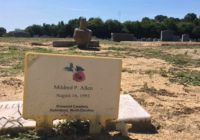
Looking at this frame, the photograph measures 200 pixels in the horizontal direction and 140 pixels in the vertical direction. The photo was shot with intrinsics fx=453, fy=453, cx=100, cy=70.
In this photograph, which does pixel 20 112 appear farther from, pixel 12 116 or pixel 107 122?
pixel 107 122

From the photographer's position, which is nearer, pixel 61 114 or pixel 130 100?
pixel 61 114

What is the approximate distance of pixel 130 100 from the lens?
6586 millimetres

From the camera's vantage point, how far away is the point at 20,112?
5750mm

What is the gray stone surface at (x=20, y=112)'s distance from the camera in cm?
531

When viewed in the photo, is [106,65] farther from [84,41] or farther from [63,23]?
[63,23]

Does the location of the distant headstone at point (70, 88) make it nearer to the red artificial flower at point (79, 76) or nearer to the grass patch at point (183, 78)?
the red artificial flower at point (79, 76)

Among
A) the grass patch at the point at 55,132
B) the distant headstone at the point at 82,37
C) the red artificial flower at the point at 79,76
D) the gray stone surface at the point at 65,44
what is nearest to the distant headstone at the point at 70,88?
the red artificial flower at the point at 79,76

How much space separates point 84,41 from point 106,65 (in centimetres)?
1850

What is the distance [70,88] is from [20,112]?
0.95m

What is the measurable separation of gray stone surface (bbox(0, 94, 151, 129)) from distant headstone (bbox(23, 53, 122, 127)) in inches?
11.1

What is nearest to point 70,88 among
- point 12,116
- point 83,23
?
point 12,116

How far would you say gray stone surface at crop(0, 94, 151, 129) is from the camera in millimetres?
5309

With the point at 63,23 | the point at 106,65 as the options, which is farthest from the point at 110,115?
the point at 63,23

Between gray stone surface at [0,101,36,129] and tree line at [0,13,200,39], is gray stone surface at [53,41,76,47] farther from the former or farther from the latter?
tree line at [0,13,200,39]
